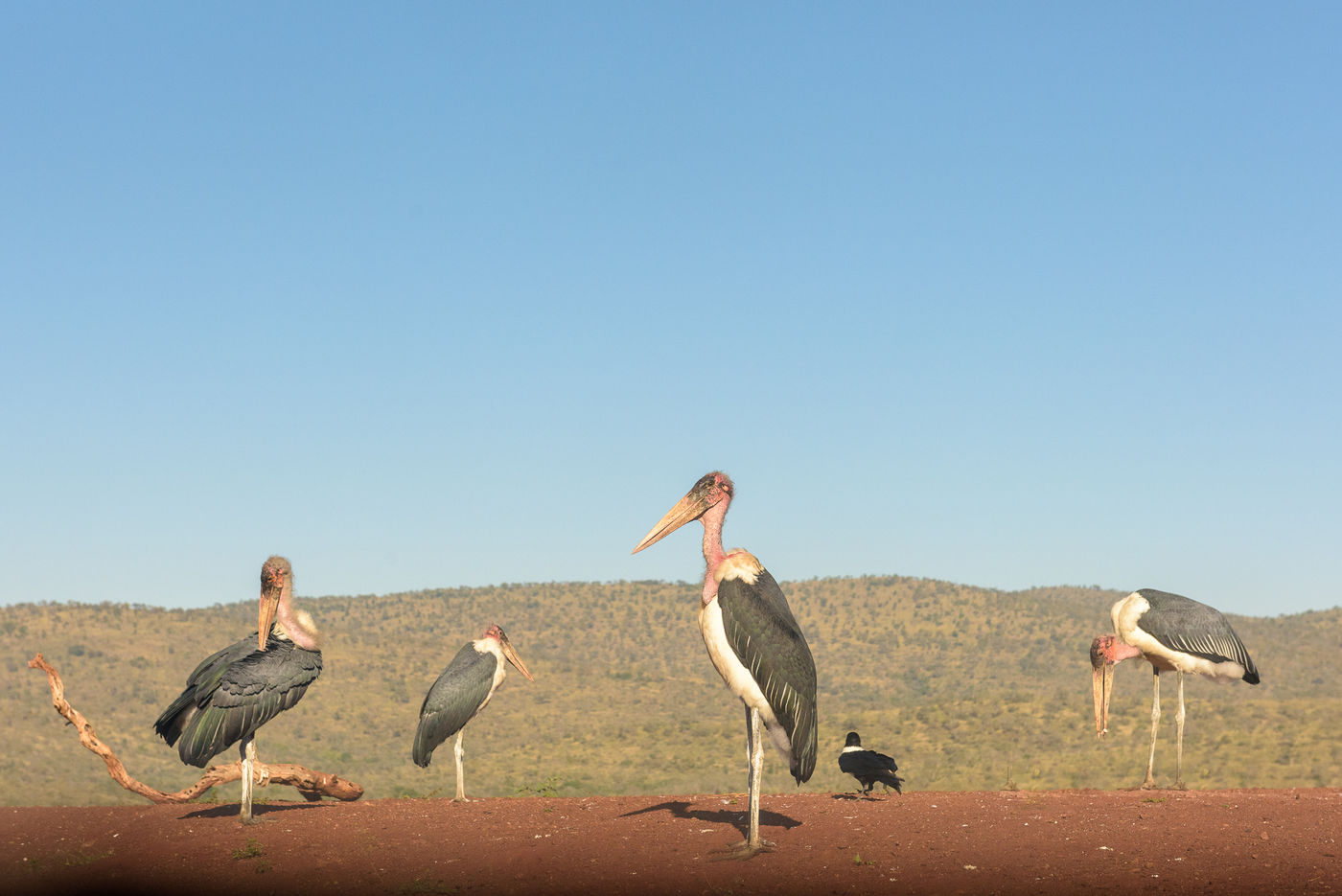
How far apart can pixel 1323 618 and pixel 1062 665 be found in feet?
116

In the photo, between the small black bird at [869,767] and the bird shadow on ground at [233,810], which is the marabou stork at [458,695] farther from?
the small black bird at [869,767]

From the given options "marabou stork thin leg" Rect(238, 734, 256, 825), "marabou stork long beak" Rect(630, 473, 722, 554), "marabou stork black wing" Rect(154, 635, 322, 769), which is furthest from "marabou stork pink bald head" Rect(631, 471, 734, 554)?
"marabou stork thin leg" Rect(238, 734, 256, 825)

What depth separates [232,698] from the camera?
47.7ft

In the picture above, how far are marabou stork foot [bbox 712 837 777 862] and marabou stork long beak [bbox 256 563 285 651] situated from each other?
6.51m

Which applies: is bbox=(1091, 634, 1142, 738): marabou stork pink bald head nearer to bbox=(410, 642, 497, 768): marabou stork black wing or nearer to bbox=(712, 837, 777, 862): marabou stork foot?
bbox=(712, 837, 777, 862): marabou stork foot

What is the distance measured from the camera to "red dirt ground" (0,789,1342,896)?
1125 cm

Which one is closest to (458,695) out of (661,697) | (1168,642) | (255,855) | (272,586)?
(272,586)

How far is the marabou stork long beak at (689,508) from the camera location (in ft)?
40.4

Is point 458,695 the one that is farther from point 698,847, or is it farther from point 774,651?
point 774,651

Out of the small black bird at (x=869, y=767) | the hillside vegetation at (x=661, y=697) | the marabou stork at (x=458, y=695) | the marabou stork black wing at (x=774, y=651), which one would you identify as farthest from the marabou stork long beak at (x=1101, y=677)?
the hillside vegetation at (x=661, y=697)

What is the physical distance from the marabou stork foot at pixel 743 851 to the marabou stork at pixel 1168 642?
878 cm

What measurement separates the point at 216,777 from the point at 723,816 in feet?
25.0

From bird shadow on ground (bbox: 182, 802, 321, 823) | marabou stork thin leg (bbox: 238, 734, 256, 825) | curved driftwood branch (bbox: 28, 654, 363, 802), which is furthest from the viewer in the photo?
curved driftwood branch (bbox: 28, 654, 363, 802)

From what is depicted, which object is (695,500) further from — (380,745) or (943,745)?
(380,745)
